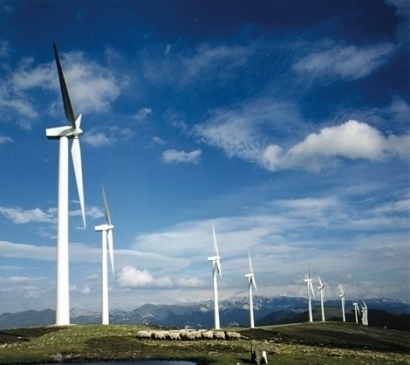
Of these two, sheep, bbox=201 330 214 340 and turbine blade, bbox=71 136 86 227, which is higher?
turbine blade, bbox=71 136 86 227

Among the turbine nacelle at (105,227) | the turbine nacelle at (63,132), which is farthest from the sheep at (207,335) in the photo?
the turbine nacelle at (105,227)

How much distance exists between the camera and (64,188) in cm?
6725

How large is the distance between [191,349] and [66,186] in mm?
29004

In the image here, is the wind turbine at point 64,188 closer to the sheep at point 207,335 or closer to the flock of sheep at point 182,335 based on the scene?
the flock of sheep at point 182,335

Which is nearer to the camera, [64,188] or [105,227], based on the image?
[64,188]

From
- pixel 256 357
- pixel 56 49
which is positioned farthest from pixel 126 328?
pixel 56 49

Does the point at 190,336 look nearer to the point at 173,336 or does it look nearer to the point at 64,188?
the point at 173,336

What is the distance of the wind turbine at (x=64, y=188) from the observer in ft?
212

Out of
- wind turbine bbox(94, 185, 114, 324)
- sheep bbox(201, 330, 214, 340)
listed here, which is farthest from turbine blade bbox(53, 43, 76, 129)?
sheep bbox(201, 330, 214, 340)

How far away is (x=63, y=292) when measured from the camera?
64.6m

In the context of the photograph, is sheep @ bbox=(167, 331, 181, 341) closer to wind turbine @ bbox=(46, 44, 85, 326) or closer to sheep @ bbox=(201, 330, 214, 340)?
sheep @ bbox=(201, 330, 214, 340)

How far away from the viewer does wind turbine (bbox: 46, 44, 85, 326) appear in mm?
64500

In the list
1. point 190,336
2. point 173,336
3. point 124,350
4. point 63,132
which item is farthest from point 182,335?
point 63,132

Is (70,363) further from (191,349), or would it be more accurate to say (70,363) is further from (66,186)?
(66,186)
